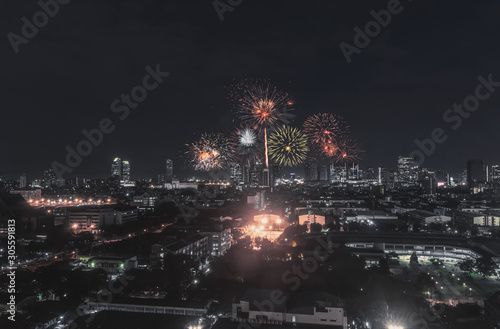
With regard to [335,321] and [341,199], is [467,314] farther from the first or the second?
[341,199]

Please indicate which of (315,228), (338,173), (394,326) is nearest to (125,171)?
(338,173)

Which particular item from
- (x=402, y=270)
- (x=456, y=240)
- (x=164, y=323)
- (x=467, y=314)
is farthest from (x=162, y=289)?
(x=456, y=240)

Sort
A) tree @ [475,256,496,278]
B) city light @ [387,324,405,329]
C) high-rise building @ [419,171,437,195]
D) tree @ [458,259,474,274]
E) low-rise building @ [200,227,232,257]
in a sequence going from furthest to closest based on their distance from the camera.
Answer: high-rise building @ [419,171,437,195] < low-rise building @ [200,227,232,257] < tree @ [458,259,474,274] < tree @ [475,256,496,278] < city light @ [387,324,405,329]

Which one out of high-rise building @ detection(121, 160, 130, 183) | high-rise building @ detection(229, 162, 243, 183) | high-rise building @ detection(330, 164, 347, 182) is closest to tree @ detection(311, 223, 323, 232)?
high-rise building @ detection(229, 162, 243, 183)

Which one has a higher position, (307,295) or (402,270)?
(307,295)

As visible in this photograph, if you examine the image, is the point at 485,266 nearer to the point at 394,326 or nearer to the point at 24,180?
the point at 394,326

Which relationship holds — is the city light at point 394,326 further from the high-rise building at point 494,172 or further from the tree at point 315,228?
the high-rise building at point 494,172

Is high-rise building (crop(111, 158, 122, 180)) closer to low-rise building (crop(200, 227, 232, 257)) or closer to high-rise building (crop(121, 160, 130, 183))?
high-rise building (crop(121, 160, 130, 183))

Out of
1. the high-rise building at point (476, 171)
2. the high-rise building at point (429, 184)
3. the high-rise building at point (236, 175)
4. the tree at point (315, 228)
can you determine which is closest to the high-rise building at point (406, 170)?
the high-rise building at point (429, 184)

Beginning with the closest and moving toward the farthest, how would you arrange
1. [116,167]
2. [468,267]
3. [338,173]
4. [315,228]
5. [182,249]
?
[468,267] → [182,249] → [315,228] → [338,173] → [116,167]
